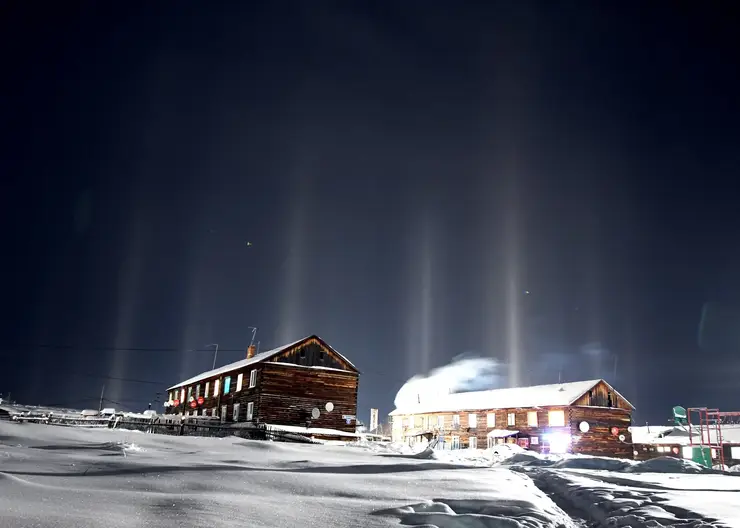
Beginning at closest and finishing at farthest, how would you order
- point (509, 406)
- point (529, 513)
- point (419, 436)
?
1. point (529, 513)
2. point (509, 406)
3. point (419, 436)

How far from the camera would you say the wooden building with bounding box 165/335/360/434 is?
36281 millimetres

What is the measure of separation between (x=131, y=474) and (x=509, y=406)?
167ft

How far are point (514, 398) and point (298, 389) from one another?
2868 cm

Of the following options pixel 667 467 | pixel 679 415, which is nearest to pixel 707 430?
pixel 679 415

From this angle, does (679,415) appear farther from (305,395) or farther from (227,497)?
(227,497)

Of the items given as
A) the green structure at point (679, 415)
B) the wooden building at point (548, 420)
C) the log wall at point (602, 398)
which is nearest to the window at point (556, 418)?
the wooden building at point (548, 420)

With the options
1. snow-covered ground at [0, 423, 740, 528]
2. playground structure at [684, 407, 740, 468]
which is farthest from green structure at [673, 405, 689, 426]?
snow-covered ground at [0, 423, 740, 528]

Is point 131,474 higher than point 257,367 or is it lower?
lower

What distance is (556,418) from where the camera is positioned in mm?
50344

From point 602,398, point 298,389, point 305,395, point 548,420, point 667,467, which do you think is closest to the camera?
point 667,467

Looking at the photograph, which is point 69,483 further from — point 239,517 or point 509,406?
point 509,406

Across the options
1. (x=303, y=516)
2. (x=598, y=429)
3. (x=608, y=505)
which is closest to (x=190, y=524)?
(x=303, y=516)

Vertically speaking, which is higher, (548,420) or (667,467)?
(548,420)

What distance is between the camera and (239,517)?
551cm
